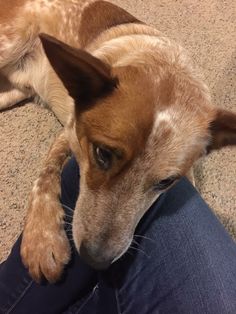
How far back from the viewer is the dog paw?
1416 millimetres

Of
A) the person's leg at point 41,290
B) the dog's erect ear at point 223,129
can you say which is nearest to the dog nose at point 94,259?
the person's leg at point 41,290

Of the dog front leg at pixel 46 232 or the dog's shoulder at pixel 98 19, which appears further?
the dog's shoulder at pixel 98 19

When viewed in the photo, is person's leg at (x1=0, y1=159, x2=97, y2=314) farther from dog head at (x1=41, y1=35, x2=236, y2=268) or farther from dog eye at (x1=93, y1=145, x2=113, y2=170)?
dog eye at (x1=93, y1=145, x2=113, y2=170)

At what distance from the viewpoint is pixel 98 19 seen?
187cm

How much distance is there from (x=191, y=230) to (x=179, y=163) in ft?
0.65

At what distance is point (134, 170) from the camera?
4.14 feet

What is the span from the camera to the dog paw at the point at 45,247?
1.42 metres

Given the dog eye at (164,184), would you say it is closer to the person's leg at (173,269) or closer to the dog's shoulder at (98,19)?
the person's leg at (173,269)

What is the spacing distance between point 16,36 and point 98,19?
326 millimetres

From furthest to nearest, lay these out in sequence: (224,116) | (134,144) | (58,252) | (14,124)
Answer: (14,124), (58,252), (224,116), (134,144)

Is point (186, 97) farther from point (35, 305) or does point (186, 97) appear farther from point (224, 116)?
point (35, 305)

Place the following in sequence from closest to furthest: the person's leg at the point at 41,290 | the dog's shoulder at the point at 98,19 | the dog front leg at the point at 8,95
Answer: the person's leg at the point at 41,290 → the dog's shoulder at the point at 98,19 → the dog front leg at the point at 8,95

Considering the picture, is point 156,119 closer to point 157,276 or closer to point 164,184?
point 164,184

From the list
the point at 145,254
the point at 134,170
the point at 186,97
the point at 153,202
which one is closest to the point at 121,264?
the point at 145,254
